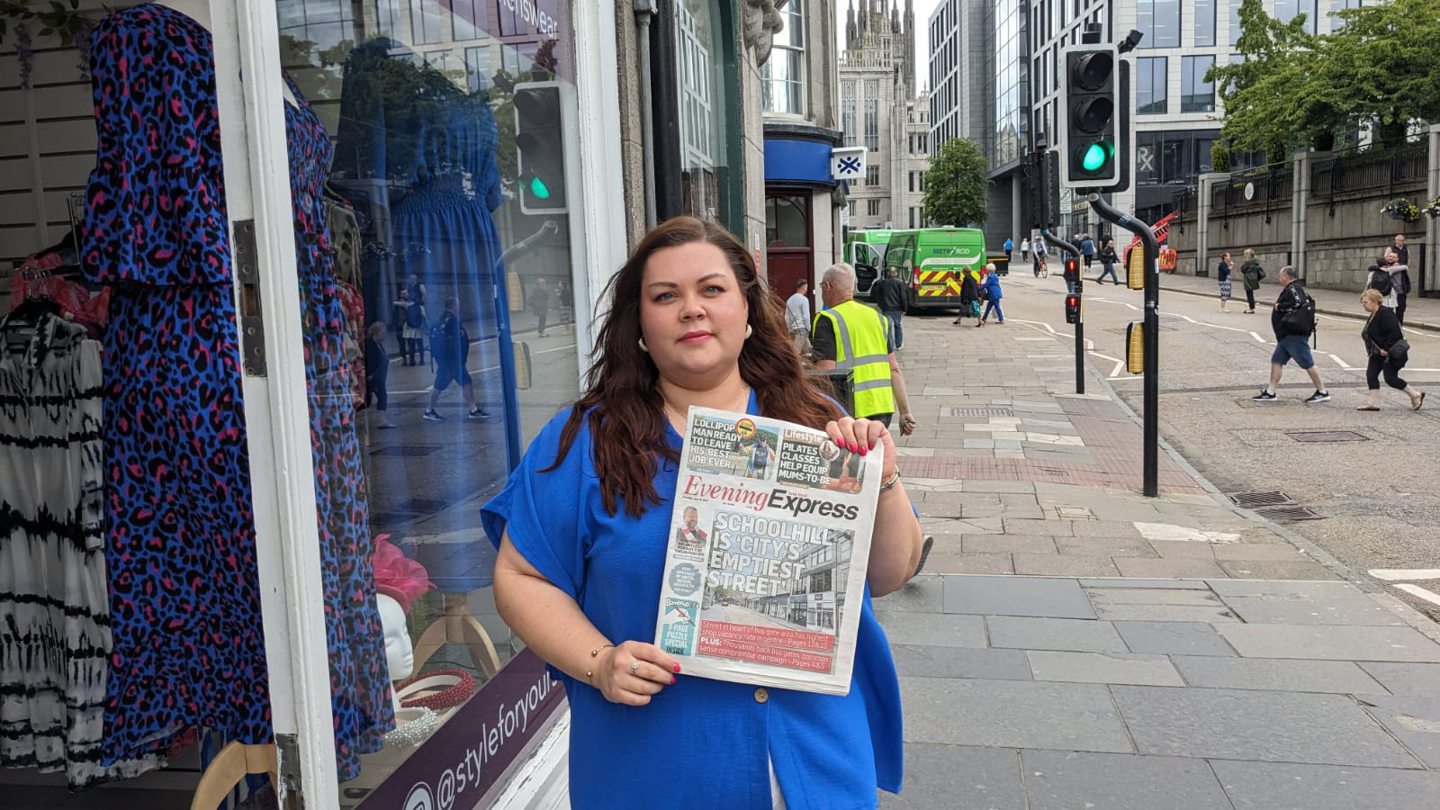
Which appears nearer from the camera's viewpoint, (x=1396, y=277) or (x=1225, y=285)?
(x=1396, y=277)

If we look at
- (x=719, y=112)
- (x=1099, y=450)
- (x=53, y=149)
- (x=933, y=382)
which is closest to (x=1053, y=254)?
(x=933, y=382)

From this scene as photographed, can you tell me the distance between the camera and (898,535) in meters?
1.88

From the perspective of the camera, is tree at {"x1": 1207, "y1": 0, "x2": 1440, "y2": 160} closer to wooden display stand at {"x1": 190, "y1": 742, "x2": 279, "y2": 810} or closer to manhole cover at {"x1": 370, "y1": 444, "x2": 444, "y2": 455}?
manhole cover at {"x1": 370, "y1": 444, "x2": 444, "y2": 455}

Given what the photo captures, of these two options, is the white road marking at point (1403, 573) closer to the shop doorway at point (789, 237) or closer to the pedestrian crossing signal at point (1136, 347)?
the pedestrian crossing signal at point (1136, 347)

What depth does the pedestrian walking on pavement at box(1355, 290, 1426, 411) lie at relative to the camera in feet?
42.7

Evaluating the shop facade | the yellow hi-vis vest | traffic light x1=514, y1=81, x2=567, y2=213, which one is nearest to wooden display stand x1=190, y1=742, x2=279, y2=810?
the shop facade

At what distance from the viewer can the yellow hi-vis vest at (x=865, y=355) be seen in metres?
7.38

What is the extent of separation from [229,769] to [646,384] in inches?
51.8

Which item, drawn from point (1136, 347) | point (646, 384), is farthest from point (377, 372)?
point (1136, 347)

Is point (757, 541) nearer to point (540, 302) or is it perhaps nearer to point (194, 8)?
point (194, 8)

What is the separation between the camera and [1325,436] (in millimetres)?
11828

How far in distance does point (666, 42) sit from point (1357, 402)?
40.0 feet

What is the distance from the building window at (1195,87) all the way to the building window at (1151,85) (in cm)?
104

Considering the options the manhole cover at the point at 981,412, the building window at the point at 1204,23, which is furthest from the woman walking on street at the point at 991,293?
the building window at the point at 1204,23
